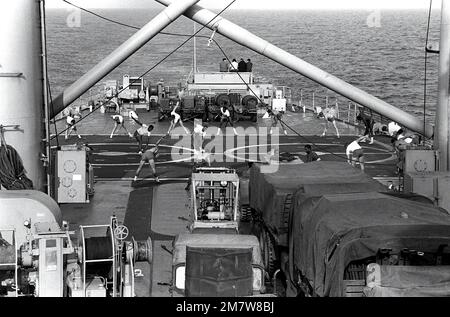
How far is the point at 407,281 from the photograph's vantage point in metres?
11.3

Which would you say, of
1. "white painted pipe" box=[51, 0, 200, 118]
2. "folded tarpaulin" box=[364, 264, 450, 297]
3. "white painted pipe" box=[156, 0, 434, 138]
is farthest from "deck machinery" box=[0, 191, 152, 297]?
"white painted pipe" box=[156, 0, 434, 138]

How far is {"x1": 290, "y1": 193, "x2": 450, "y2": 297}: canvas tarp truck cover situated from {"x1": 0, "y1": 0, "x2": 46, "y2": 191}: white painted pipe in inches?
331

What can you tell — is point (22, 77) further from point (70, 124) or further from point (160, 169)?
point (70, 124)

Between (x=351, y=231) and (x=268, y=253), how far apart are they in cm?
498

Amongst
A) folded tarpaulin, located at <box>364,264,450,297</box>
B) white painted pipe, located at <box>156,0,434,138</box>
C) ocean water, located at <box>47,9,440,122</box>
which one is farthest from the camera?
ocean water, located at <box>47,9,440,122</box>

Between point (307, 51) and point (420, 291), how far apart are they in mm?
139979

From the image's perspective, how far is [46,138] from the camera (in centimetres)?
2198

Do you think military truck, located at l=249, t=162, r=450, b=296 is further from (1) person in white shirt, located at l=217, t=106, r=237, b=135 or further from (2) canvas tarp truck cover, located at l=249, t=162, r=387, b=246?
(1) person in white shirt, located at l=217, t=106, r=237, b=135

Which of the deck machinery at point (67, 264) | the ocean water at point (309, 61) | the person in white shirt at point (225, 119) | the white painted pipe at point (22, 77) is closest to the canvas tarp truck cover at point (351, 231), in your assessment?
the deck machinery at point (67, 264)

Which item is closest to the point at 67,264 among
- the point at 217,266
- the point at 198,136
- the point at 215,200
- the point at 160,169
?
the point at 217,266

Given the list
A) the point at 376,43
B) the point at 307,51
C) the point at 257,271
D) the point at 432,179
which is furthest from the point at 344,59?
the point at 257,271

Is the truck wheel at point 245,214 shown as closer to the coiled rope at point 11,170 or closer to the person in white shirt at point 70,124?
the coiled rope at point 11,170

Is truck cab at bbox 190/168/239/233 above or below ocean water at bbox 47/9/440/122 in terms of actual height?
below

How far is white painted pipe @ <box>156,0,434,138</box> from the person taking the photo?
76.4 ft
